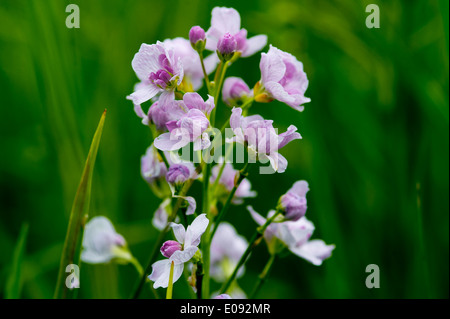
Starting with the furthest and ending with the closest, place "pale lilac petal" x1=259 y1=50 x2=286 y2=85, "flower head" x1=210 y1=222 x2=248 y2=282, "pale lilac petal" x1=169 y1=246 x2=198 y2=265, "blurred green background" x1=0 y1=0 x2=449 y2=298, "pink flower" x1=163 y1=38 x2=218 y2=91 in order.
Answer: "blurred green background" x1=0 y1=0 x2=449 y2=298
"flower head" x1=210 y1=222 x2=248 y2=282
"pink flower" x1=163 y1=38 x2=218 y2=91
"pale lilac petal" x1=259 y1=50 x2=286 y2=85
"pale lilac petal" x1=169 y1=246 x2=198 y2=265

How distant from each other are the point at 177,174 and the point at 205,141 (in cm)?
11

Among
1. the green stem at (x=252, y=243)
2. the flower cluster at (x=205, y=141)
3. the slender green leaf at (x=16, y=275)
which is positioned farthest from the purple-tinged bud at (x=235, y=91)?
the slender green leaf at (x=16, y=275)

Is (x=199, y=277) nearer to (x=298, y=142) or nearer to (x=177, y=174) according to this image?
(x=177, y=174)

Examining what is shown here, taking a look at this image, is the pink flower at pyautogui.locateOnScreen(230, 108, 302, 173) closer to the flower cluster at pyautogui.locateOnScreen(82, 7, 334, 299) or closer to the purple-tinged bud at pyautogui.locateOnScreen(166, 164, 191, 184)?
the flower cluster at pyautogui.locateOnScreen(82, 7, 334, 299)

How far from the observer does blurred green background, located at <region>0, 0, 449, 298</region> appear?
1.48 m

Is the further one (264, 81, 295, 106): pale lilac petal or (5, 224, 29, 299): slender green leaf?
(5, 224, 29, 299): slender green leaf

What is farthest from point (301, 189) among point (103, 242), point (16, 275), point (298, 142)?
point (298, 142)

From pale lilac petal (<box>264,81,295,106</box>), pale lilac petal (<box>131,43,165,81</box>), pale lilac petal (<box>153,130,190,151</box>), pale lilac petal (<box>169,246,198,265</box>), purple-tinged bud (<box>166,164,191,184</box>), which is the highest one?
pale lilac petal (<box>131,43,165,81</box>)

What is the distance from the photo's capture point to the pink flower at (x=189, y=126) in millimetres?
852

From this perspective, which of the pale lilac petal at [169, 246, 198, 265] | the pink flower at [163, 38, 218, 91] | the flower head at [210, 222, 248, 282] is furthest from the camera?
the flower head at [210, 222, 248, 282]

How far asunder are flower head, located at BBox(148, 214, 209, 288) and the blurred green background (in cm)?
44

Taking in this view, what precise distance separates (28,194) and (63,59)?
73 centimetres

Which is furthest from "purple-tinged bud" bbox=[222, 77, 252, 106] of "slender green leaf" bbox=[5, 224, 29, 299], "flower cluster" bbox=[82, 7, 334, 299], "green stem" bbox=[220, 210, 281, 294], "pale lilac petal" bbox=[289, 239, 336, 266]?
"slender green leaf" bbox=[5, 224, 29, 299]

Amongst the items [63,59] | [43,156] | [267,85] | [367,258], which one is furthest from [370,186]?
[43,156]
